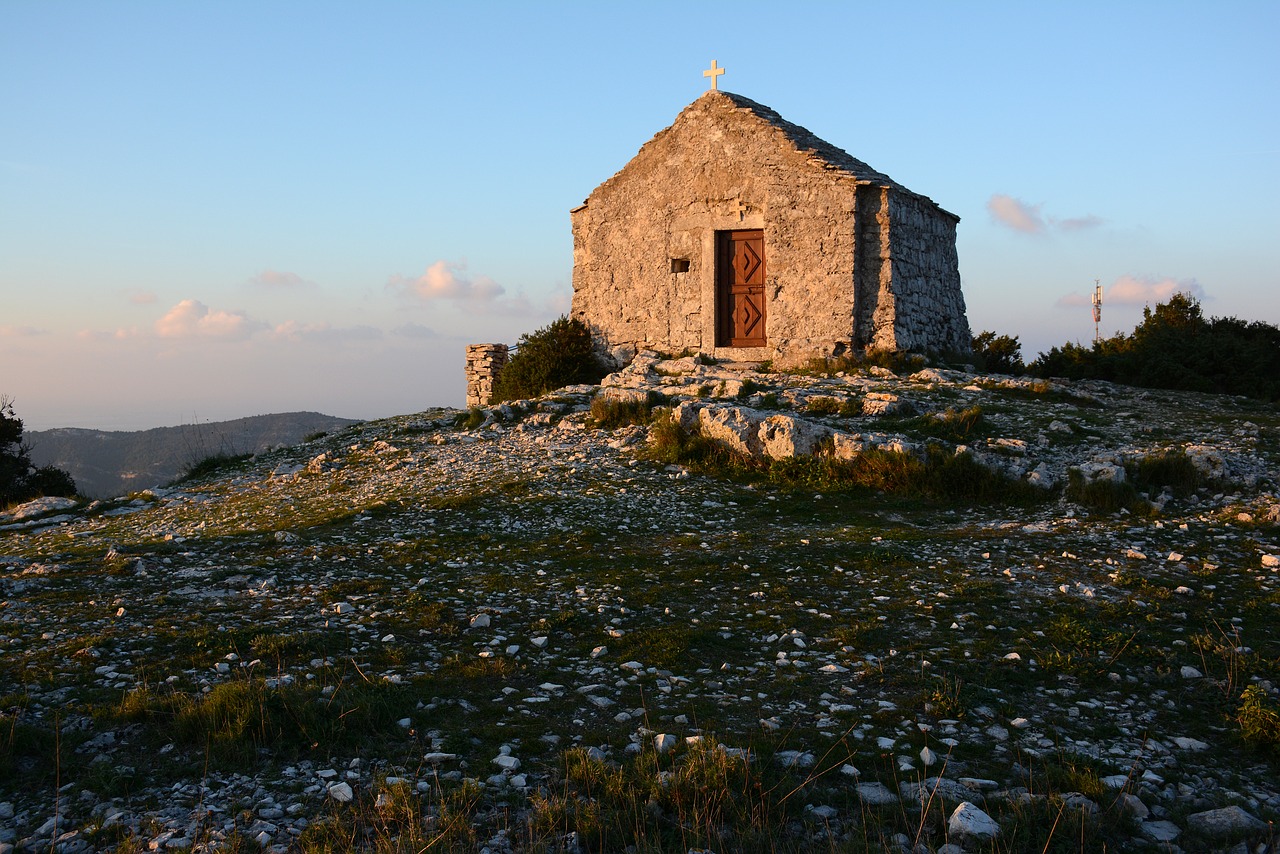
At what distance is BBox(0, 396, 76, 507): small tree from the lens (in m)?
16.9

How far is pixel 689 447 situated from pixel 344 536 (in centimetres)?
454

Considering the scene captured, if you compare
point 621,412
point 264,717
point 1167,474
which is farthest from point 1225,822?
point 621,412

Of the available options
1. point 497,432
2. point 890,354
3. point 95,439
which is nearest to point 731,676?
point 497,432

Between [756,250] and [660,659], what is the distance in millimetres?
13631

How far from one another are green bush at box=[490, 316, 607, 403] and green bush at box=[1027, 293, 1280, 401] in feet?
33.8

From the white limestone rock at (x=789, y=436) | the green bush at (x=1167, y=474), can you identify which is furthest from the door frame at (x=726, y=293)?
the green bush at (x=1167, y=474)

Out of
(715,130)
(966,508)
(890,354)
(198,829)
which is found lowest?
(198,829)

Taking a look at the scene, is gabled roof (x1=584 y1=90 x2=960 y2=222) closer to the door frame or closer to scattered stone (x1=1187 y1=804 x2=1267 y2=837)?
the door frame

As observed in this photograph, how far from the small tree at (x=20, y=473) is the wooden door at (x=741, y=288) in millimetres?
13350

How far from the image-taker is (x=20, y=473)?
58.2 feet

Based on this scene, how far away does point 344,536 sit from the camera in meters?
8.57

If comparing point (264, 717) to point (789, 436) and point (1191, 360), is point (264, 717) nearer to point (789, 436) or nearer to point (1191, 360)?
point (789, 436)

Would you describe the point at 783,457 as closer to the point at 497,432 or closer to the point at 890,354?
the point at 497,432

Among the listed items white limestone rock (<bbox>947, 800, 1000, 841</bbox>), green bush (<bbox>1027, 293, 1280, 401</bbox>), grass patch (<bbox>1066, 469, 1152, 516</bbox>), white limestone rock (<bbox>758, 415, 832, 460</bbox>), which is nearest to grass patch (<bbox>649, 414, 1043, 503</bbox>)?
white limestone rock (<bbox>758, 415, 832, 460</bbox>)
